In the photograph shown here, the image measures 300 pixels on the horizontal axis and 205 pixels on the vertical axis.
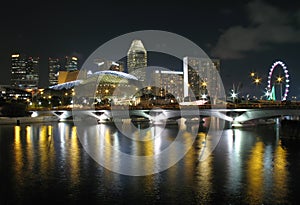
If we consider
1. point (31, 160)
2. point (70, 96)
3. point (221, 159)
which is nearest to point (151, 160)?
point (221, 159)

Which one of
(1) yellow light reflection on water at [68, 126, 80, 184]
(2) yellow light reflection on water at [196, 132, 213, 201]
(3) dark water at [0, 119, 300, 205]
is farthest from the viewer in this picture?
(1) yellow light reflection on water at [68, 126, 80, 184]

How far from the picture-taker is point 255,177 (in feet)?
65.9

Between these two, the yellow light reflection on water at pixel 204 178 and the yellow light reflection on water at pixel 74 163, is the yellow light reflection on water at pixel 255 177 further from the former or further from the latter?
the yellow light reflection on water at pixel 74 163

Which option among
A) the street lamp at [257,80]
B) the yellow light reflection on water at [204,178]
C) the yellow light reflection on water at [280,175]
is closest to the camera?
the yellow light reflection on water at [204,178]

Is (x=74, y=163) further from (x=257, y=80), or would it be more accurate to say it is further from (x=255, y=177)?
(x=257, y=80)

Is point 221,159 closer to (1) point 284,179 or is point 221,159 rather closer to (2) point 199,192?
(1) point 284,179

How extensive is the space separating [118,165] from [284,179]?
36.1 feet

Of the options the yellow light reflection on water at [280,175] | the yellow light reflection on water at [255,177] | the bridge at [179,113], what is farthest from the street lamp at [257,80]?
the yellow light reflection on water at [255,177]

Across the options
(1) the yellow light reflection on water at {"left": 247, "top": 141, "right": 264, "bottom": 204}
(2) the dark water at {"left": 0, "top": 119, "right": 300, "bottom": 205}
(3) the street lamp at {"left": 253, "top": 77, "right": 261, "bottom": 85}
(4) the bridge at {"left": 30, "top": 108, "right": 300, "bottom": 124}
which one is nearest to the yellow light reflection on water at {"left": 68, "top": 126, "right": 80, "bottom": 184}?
(2) the dark water at {"left": 0, "top": 119, "right": 300, "bottom": 205}

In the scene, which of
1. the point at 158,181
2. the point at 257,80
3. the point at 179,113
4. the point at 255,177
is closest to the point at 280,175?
the point at 255,177

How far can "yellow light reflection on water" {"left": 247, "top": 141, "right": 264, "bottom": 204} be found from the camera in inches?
618

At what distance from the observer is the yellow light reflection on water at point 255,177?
15.7m

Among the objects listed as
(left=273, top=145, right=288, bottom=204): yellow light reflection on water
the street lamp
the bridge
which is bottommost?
(left=273, top=145, right=288, bottom=204): yellow light reflection on water

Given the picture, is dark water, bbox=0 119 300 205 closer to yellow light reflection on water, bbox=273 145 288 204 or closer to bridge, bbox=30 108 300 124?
yellow light reflection on water, bbox=273 145 288 204
